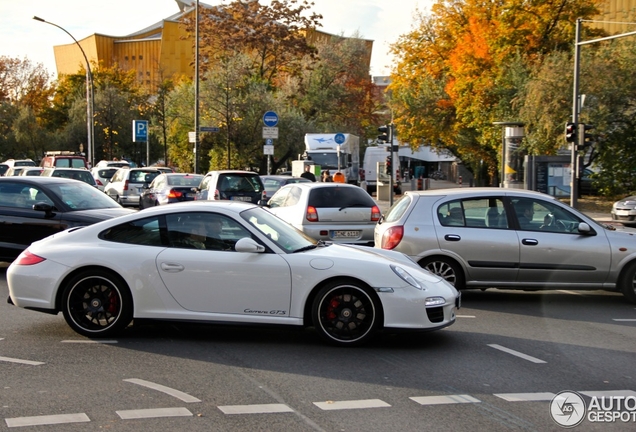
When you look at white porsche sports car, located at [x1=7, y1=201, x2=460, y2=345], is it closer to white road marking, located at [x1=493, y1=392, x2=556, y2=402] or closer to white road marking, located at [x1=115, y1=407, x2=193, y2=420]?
white road marking, located at [x1=493, y1=392, x2=556, y2=402]

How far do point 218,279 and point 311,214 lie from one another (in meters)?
7.84

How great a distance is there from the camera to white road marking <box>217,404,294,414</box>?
5.64 m

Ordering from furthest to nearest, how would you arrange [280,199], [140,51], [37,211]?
[140,51], [280,199], [37,211]

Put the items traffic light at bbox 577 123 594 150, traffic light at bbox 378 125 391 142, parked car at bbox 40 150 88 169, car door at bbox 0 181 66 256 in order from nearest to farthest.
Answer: car door at bbox 0 181 66 256, traffic light at bbox 577 123 594 150, traffic light at bbox 378 125 391 142, parked car at bbox 40 150 88 169

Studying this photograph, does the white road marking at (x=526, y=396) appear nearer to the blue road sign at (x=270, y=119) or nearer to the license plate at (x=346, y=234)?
the license plate at (x=346, y=234)

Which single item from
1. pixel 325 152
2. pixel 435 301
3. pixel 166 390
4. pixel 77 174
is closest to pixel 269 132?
pixel 77 174

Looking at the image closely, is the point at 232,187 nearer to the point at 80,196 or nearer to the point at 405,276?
the point at 80,196

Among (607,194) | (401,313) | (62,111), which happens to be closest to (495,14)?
(607,194)

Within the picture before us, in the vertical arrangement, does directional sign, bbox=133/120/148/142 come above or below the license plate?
above

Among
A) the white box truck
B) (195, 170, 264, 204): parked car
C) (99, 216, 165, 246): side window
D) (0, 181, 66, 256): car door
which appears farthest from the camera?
the white box truck

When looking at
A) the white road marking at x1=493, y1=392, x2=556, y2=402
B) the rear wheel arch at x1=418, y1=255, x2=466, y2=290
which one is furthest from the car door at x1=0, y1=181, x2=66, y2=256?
the white road marking at x1=493, y1=392, x2=556, y2=402

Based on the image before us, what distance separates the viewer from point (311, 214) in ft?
50.7

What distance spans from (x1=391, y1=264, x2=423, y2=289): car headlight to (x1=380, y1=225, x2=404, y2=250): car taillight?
3.15 metres

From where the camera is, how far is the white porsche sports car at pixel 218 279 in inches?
298
